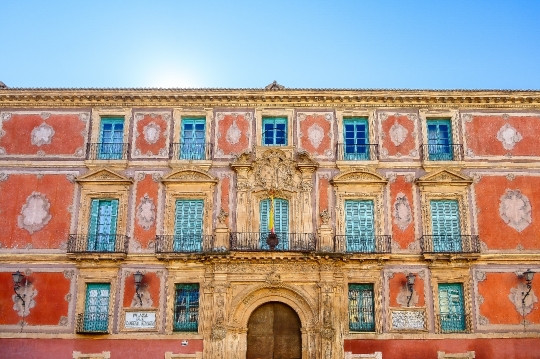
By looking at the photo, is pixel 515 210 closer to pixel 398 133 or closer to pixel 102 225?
pixel 398 133

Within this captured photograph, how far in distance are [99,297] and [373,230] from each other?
34.3 feet

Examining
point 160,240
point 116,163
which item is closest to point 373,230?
point 160,240

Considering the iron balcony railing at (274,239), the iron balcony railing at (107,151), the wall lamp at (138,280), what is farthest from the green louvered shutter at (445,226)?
the iron balcony railing at (107,151)

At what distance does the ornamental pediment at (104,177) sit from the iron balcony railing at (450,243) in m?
11.4

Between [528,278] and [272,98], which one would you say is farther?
[272,98]

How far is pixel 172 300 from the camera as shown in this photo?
22844 mm

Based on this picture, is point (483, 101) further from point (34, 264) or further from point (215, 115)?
point (34, 264)

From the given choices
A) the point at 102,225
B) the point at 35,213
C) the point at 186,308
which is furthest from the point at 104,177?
the point at 186,308

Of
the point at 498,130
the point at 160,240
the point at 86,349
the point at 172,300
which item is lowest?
the point at 86,349

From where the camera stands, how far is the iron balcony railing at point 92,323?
22406 mm

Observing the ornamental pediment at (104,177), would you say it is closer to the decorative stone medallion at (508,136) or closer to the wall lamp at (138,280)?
the wall lamp at (138,280)

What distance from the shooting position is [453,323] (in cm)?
2267

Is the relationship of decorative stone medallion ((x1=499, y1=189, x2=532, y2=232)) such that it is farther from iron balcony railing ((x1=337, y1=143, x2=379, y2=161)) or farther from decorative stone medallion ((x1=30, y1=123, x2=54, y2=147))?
decorative stone medallion ((x1=30, y1=123, x2=54, y2=147))

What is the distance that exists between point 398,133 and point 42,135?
1400 centimetres
